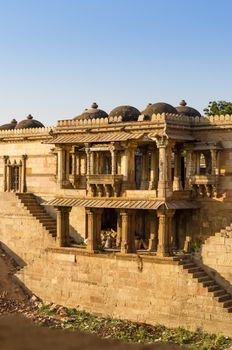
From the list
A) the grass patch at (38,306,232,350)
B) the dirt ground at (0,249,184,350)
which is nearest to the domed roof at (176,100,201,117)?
the grass patch at (38,306,232,350)

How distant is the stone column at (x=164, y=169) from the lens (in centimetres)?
2212

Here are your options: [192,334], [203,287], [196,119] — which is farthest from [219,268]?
[196,119]

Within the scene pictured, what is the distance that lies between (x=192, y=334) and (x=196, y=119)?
931 cm

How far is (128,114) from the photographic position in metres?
25.2

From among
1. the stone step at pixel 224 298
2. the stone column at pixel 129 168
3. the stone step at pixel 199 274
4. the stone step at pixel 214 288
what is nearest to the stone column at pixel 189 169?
the stone column at pixel 129 168

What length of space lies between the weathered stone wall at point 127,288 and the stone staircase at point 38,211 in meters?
2.54

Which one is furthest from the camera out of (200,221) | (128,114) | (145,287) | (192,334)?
(128,114)

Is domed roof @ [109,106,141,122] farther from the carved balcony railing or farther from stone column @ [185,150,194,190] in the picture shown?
the carved balcony railing

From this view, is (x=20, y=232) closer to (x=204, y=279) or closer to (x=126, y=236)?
(x=126, y=236)

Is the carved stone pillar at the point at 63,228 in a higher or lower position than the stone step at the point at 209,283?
higher

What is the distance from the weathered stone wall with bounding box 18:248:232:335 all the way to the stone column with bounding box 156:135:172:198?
2820mm

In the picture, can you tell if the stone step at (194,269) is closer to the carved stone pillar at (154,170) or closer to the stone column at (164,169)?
the stone column at (164,169)

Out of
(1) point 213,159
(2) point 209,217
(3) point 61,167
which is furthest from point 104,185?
(1) point 213,159

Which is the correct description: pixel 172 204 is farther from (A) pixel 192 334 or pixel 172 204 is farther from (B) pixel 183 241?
(A) pixel 192 334
